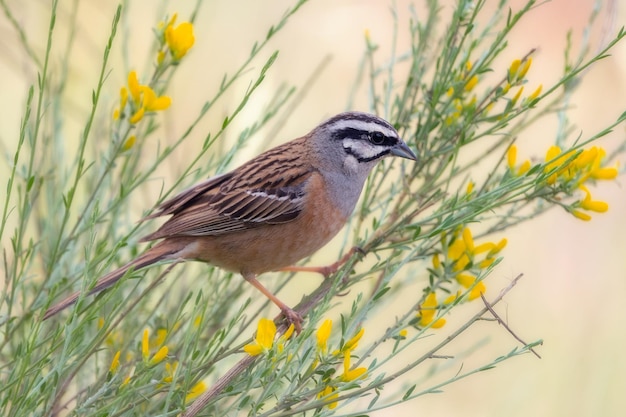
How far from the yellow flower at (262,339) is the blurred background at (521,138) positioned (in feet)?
6.19

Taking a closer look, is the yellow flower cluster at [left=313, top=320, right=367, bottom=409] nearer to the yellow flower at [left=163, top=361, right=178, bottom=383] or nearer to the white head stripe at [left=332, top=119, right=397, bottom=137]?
the yellow flower at [left=163, top=361, right=178, bottom=383]

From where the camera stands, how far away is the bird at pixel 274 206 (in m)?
3.04

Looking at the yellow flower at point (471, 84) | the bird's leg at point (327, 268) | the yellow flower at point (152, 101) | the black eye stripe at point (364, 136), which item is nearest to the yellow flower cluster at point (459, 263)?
the bird's leg at point (327, 268)

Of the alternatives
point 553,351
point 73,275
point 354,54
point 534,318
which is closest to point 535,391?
point 553,351

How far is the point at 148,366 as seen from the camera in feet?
6.59

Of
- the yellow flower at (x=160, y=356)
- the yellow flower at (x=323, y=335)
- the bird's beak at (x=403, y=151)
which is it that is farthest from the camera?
the bird's beak at (x=403, y=151)

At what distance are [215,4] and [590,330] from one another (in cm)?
321

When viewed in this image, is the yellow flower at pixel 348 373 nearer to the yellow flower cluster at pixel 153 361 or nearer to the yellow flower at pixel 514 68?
the yellow flower cluster at pixel 153 361

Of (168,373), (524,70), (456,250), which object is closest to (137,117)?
(168,373)

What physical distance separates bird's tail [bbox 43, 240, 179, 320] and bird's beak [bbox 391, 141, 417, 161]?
794mm

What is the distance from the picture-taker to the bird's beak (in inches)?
106

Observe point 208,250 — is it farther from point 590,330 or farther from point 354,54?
point 354,54

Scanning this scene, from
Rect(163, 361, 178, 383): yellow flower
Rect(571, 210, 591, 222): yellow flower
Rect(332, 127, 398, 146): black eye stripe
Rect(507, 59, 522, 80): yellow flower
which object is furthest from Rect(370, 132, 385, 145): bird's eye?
Rect(163, 361, 178, 383): yellow flower

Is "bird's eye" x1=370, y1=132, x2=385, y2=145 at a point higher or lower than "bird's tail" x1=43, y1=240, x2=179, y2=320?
lower
